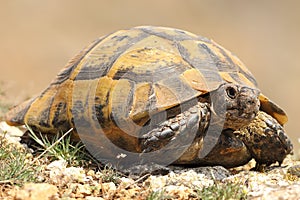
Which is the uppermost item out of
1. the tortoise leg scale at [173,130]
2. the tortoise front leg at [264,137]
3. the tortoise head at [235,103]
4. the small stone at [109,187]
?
the tortoise head at [235,103]

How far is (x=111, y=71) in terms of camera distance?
159 inches

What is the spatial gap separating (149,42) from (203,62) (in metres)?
0.44

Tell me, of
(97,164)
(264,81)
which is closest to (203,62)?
(97,164)

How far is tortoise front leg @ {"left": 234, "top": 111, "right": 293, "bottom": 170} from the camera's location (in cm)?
425

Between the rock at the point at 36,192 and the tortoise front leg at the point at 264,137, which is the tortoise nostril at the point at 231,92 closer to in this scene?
the tortoise front leg at the point at 264,137

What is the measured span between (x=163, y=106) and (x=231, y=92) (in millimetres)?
575

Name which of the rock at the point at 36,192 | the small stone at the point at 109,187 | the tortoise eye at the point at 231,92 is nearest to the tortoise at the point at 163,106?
the tortoise eye at the point at 231,92

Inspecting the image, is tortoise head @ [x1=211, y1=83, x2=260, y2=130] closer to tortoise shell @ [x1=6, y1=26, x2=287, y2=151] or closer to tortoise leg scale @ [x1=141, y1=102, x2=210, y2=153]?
tortoise shell @ [x1=6, y1=26, x2=287, y2=151]

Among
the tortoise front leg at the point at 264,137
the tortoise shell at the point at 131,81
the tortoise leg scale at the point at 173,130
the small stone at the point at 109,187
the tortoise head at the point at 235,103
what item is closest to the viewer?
the small stone at the point at 109,187

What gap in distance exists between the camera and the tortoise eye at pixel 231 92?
156 inches

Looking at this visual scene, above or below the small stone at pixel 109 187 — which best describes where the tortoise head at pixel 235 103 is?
above

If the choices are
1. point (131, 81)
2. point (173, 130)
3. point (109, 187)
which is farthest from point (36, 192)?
point (131, 81)

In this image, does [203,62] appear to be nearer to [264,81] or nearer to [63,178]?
[63,178]

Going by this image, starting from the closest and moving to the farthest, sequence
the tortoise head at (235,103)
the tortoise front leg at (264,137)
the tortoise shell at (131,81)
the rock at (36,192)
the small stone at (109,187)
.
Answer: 1. the rock at (36,192)
2. the small stone at (109,187)
3. the tortoise shell at (131,81)
4. the tortoise head at (235,103)
5. the tortoise front leg at (264,137)
